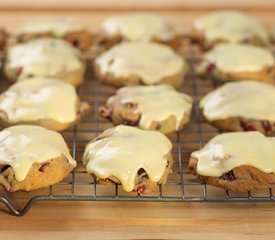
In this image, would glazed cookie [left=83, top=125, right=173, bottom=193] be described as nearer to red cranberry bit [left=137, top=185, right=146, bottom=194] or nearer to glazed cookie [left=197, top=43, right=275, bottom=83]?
red cranberry bit [left=137, top=185, right=146, bottom=194]

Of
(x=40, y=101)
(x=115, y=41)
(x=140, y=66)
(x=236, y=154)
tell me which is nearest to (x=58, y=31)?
(x=115, y=41)

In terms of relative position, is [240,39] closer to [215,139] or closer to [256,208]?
[215,139]

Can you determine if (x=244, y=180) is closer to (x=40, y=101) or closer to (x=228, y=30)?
(x=40, y=101)

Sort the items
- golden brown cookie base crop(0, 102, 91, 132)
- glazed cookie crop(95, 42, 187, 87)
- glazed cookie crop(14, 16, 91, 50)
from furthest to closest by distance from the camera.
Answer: glazed cookie crop(14, 16, 91, 50)
glazed cookie crop(95, 42, 187, 87)
golden brown cookie base crop(0, 102, 91, 132)

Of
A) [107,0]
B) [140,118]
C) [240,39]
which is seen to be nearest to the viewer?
[140,118]

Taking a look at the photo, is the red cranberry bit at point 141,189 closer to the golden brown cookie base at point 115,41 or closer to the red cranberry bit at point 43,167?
the red cranberry bit at point 43,167

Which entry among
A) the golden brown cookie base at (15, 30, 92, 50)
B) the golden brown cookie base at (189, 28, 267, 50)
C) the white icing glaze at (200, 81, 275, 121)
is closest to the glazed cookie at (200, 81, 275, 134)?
the white icing glaze at (200, 81, 275, 121)

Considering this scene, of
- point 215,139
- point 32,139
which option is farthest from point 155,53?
point 32,139
